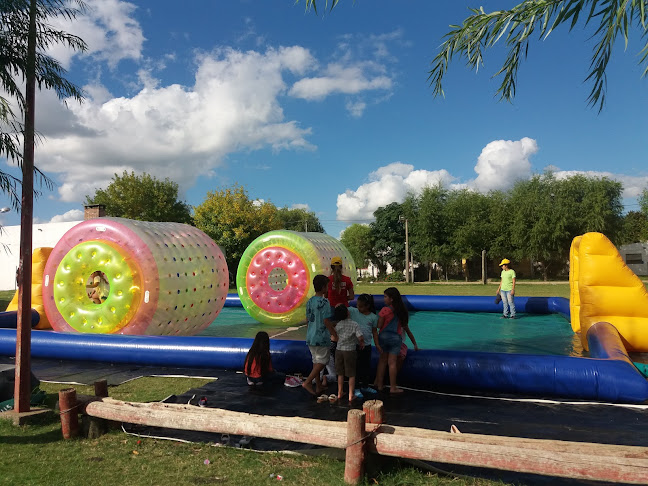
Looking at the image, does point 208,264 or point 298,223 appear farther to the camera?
point 298,223

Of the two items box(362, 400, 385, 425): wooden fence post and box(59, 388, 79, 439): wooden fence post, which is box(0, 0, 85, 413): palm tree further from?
box(362, 400, 385, 425): wooden fence post

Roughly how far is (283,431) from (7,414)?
2.92 metres

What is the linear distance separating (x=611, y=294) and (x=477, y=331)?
314 centimetres

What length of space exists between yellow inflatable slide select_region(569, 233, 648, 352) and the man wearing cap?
409 cm

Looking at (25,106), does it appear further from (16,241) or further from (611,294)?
(16,241)

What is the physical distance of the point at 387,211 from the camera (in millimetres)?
44938

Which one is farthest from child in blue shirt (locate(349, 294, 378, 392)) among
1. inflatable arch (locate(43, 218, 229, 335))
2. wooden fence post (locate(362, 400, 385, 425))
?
inflatable arch (locate(43, 218, 229, 335))

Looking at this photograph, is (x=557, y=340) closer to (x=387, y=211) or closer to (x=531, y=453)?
(x=531, y=453)

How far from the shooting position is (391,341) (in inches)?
219

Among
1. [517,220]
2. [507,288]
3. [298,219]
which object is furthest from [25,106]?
[298,219]

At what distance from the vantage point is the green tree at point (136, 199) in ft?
115

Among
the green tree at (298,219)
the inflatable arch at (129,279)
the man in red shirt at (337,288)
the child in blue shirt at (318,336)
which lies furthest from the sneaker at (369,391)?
the green tree at (298,219)

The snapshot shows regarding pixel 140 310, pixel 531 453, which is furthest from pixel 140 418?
pixel 140 310

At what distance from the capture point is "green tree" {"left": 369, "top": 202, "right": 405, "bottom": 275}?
43.5 meters
